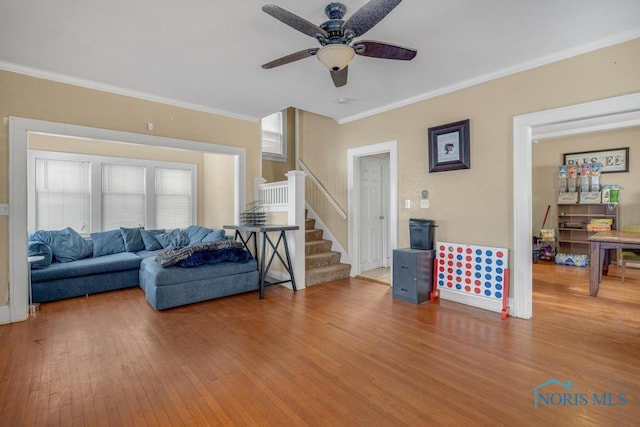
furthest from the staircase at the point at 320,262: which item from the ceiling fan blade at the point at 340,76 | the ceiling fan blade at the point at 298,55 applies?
the ceiling fan blade at the point at 298,55

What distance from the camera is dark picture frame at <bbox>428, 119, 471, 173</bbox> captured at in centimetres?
373

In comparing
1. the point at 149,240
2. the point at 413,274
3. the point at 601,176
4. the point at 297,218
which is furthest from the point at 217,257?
the point at 601,176

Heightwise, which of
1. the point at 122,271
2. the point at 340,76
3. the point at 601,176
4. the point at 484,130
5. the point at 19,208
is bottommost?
the point at 122,271

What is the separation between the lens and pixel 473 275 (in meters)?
3.66

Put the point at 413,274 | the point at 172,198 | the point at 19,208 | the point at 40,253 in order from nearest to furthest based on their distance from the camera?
the point at 19,208 < the point at 413,274 < the point at 40,253 < the point at 172,198

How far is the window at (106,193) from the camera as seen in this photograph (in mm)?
4934

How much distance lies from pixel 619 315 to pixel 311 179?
478 centimetres

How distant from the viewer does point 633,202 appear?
5656 mm

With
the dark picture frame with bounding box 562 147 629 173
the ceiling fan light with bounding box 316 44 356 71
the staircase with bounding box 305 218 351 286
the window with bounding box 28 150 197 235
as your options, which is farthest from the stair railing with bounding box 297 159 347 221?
the dark picture frame with bounding box 562 147 629 173

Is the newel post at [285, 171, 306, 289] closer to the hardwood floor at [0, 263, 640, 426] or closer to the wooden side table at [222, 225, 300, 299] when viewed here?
the wooden side table at [222, 225, 300, 299]

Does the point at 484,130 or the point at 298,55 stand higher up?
the point at 298,55

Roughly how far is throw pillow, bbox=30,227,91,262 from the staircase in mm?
3443

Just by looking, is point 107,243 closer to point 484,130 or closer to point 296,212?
point 296,212

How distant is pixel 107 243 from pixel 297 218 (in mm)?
3249
